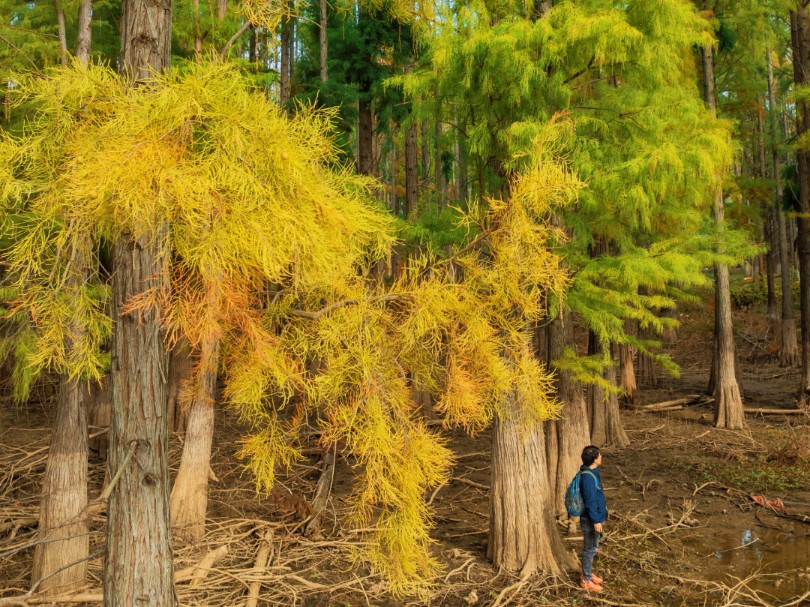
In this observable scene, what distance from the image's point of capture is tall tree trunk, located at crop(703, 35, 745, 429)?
48.5ft

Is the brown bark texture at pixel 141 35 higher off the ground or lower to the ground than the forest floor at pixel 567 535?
higher

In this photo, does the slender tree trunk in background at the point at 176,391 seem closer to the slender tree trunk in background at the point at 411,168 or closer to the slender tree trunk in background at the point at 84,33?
the slender tree trunk in background at the point at 411,168

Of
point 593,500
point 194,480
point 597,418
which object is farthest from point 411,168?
point 593,500

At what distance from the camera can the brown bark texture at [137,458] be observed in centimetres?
474

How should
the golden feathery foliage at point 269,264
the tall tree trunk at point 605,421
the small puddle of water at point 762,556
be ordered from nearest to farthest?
1. the golden feathery foliage at point 269,264
2. the small puddle of water at point 762,556
3. the tall tree trunk at point 605,421

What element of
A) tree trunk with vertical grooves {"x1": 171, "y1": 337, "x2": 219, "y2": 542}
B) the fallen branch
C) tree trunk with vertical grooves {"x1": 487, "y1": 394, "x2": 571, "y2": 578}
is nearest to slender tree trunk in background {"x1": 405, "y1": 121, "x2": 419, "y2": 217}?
tree trunk with vertical grooves {"x1": 171, "y1": 337, "x2": 219, "y2": 542}

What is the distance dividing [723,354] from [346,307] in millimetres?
11508

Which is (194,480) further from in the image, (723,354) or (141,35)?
(723,354)

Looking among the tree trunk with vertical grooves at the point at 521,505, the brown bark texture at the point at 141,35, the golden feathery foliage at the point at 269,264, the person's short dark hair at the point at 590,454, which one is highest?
the brown bark texture at the point at 141,35

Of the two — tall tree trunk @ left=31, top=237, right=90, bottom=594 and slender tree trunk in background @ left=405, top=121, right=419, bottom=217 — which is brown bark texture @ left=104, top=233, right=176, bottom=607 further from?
slender tree trunk in background @ left=405, top=121, right=419, bottom=217

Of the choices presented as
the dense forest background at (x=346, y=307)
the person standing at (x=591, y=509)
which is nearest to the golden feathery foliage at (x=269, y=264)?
the dense forest background at (x=346, y=307)

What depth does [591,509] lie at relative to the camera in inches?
281

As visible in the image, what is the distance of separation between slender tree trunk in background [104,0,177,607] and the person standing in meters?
4.27

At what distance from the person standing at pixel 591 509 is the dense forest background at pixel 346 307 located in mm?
243
